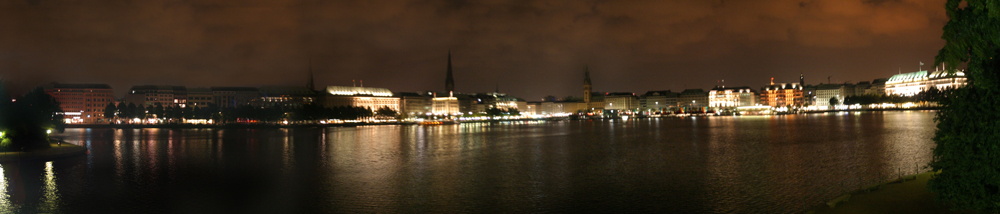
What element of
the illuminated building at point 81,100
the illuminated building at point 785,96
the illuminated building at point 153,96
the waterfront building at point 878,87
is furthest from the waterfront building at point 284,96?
the waterfront building at point 878,87

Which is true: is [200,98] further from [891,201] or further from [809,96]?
[809,96]

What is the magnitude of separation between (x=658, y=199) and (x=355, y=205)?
7957mm

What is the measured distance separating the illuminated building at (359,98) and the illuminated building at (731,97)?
103 meters

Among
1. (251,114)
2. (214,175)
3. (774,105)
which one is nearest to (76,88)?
(251,114)

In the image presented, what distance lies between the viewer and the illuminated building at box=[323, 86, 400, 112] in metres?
144

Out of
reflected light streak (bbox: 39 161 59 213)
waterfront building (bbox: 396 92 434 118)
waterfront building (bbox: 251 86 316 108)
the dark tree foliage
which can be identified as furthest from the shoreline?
waterfront building (bbox: 396 92 434 118)

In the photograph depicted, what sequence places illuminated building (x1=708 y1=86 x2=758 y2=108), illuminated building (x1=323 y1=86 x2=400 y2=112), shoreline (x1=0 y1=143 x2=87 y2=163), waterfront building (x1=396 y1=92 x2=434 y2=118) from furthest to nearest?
illuminated building (x1=708 y1=86 x2=758 y2=108) → waterfront building (x1=396 y1=92 x2=434 y2=118) → illuminated building (x1=323 y1=86 x2=400 y2=112) → shoreline (x1=0 y1=143 x2=87 y2=163)

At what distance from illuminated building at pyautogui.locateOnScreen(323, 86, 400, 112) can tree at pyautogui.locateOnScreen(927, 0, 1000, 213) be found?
134 meters

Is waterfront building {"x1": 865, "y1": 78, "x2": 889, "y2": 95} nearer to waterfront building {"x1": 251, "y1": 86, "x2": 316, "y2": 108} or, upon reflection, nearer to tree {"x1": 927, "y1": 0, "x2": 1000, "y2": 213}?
waterfront building {"x1": 251, "y1": 86, "x2": 316, "y2": 108}

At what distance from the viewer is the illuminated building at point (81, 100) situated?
127188mm

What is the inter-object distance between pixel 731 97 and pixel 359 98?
115318 mm

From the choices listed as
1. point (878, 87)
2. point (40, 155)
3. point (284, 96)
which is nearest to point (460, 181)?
point (40, 155)

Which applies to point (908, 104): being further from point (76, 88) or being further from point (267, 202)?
point (76, 88)

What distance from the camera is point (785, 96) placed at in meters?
177
